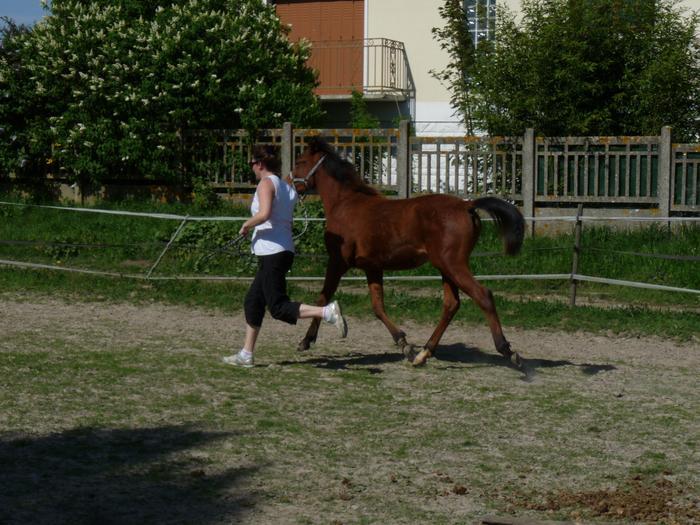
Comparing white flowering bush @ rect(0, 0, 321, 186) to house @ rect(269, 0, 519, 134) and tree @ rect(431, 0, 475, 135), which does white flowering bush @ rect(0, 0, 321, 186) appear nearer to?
tree @ rect(431, 0, 475, 135)

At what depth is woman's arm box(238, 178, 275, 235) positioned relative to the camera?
9328 mm

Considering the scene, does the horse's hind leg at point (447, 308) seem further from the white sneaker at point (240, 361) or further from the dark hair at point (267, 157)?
the dark hair at point (267, 157)

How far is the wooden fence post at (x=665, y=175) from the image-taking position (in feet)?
54.4

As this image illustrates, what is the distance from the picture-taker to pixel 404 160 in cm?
1808

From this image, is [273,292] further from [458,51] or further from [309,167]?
[458,51]

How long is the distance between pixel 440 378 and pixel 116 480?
3922 millimetres

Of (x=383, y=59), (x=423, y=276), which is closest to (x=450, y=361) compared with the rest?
(x=423, y=276)

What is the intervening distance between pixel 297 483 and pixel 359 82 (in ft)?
62.5

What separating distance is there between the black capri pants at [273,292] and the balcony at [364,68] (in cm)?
1467

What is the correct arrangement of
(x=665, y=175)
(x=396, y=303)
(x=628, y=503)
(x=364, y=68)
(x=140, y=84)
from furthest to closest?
(x=364, y=68) < (x=140, y=84) < (x=665, y=175) < (x=396, y=303) < (x=628, y=503)

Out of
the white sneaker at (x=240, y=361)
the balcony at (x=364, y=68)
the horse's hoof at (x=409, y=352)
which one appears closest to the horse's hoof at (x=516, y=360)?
the horse's hoof at (x=409, y=352)

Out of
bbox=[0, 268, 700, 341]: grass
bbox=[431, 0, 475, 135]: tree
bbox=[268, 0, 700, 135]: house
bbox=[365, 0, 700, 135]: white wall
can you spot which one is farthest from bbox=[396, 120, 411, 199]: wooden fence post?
bbox=[365, 0, 700, 135]: white wall

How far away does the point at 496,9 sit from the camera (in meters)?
21.1

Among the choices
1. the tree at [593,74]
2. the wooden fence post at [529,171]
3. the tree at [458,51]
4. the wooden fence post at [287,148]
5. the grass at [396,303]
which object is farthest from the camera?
the tree at [458,51]
